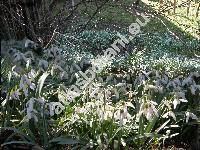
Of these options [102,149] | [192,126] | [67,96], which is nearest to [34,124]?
[67,96]

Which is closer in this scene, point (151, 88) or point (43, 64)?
point (151, 88)

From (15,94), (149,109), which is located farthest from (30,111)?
(149,109)

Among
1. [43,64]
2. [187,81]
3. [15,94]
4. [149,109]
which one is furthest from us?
[43,64]

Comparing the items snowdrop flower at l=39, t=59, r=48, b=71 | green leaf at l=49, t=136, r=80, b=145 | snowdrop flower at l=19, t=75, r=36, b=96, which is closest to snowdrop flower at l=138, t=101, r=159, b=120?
green leaf at l=49, t=136, r=80, b=145

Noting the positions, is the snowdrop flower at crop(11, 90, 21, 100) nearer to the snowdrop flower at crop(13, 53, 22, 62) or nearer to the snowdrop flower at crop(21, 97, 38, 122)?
the snowdrop flower at crop(21, 97, 38, 122)

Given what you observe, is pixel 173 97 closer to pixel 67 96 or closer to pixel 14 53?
pixel 67 96

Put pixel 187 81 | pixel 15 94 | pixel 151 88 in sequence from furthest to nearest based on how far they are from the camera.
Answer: pixel 187 81
pixel 151 88
pixel 15 94

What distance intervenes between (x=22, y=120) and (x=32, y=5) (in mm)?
2036

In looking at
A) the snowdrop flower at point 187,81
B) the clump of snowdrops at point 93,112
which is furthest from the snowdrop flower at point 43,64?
the snowdrop flower at point 187,81

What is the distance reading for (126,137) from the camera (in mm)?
3393

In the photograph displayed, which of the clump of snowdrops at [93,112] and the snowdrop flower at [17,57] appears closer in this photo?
the clump of snowdrops at [93,112]

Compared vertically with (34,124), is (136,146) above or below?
below

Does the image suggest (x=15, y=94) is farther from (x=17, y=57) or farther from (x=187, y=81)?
(x=187, y=81)

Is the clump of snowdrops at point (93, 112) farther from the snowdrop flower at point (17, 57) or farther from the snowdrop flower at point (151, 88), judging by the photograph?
the snowdrop flower at point (17, 57)
